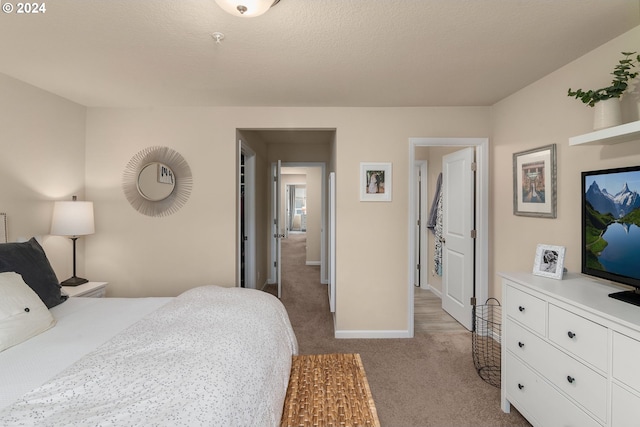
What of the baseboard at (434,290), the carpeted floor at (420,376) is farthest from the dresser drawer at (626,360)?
the baseboard at (434,290)

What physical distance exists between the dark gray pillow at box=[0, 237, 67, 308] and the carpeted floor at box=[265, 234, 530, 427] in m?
2.00

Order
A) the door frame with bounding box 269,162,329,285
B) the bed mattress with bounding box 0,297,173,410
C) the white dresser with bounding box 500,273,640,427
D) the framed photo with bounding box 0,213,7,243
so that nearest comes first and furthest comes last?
the bed mattress with bounding box 0,297,173,410 < the white dresser with bounding box 500,273,640,427 < the framed photo with bounding box 0,213,7,243 < the door frame with bounding box 269,162,329,285

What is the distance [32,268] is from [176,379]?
59.8 inches

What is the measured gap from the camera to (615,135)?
1.57 meters

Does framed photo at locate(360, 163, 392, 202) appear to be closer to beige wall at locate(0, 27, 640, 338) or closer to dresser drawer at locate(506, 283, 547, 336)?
beige wall at locate(0, 27, 640, 338)

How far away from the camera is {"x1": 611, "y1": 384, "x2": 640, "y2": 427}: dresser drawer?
1200 millimetres

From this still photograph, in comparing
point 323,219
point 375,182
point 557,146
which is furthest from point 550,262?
point 323,219

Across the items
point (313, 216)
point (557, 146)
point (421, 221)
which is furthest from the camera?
point (313, 216)

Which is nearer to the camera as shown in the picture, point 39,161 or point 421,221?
point 39,161

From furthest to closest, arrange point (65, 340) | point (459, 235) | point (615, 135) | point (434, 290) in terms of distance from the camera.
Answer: point (434, 290) < point (459, 235) < point (615, 135) < point (65, 340)

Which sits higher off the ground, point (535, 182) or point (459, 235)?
point (535, 182)

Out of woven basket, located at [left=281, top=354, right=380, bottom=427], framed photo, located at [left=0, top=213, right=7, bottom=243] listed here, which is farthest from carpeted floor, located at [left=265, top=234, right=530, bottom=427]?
framed photo, located at [left=0, top=213, right=7, bottom=243]

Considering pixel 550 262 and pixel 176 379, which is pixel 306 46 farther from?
pixel 550 262

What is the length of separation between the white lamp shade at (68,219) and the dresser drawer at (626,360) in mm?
3739
